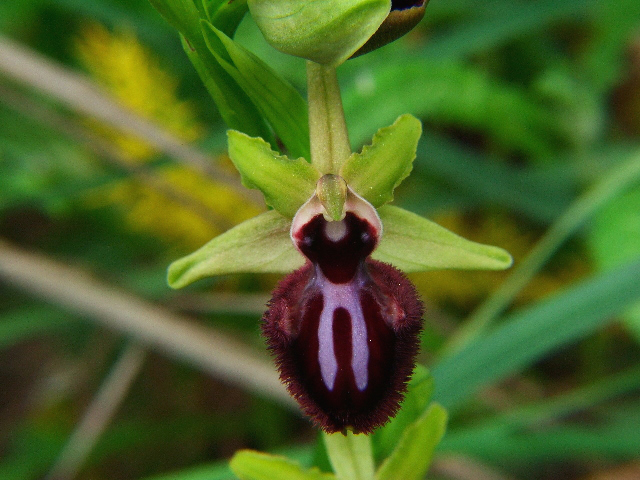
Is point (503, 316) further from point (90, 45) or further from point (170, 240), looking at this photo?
point (90, 45)

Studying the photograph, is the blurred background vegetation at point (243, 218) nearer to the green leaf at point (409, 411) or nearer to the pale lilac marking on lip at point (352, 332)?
the green leaf at point (409, 411)

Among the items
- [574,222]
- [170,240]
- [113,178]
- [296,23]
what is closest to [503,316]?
[574,222]

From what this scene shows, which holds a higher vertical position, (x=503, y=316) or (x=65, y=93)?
(x=503, y=316)

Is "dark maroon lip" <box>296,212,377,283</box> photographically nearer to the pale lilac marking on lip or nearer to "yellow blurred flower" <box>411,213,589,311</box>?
the pale lilac marking on lip

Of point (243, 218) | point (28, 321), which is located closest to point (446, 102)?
point (243, 218)

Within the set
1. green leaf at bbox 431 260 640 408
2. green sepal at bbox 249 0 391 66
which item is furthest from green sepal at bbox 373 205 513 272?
green leaf at bbox 431 260 640 408

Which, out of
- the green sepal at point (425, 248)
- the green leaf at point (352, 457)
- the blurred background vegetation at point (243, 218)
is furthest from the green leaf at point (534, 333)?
the green sepal at point (425, 248)
